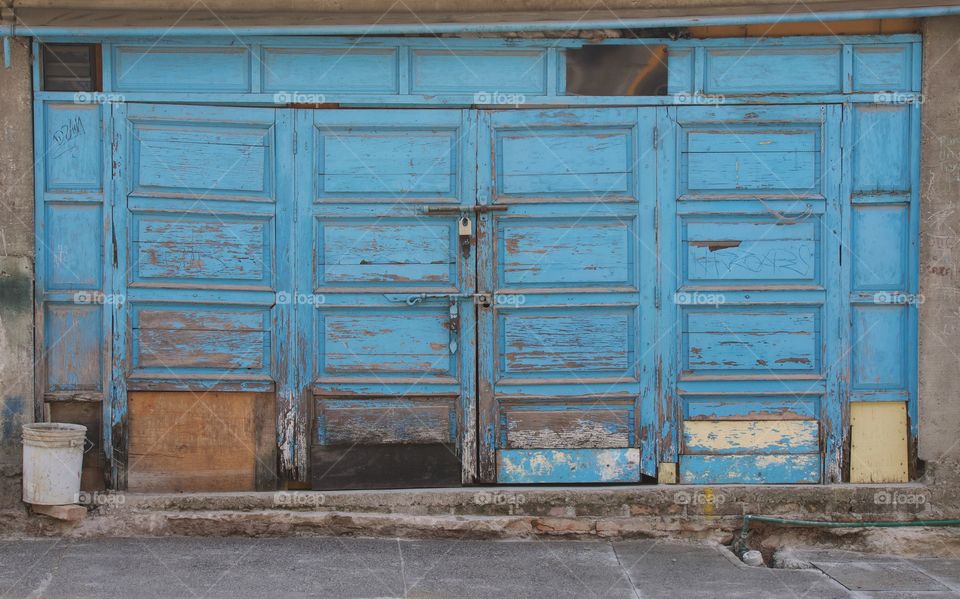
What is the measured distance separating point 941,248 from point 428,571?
3551 mm

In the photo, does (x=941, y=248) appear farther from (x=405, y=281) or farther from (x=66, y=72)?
(x=66, y=72)

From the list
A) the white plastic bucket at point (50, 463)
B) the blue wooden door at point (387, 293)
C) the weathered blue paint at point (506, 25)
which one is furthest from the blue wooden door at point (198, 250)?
the weathered blue paint at point (506, 25)

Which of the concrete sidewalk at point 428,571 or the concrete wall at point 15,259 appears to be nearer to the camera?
the concrete sidewalk at point 428,571

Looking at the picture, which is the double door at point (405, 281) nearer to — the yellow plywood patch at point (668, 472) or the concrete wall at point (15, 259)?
the yellow plywood patch at point (668, 472)

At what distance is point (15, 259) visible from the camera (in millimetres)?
5320

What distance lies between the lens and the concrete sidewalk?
4.57m

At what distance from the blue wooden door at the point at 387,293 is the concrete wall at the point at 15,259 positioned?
1575mm

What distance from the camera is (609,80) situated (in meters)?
5.46

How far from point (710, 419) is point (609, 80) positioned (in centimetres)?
215

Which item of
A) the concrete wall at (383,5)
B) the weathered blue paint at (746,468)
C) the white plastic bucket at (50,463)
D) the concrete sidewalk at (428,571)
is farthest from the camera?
the weathered blue paint at (746,468)

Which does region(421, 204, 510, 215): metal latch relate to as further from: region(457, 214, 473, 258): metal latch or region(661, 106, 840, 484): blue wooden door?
region(661, 106, 840, 484): blue wooden door

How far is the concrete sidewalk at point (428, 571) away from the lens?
4.57 meters

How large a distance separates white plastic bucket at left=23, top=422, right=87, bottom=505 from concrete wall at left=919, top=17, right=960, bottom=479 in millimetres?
5020

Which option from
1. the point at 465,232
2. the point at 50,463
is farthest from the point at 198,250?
the point at 465,232
